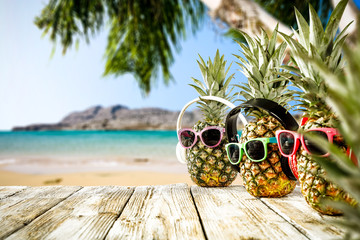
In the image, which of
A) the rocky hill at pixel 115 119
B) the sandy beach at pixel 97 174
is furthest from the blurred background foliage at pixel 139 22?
the rocky hill at pixel 115 119

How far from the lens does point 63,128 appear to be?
1638 centimetres

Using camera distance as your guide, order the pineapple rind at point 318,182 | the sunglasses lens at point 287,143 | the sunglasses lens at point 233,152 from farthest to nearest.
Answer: the sunglasses lens at point 233,152 → the sunglasses lens at point 287,143 → the pineapple rind at point 318,182

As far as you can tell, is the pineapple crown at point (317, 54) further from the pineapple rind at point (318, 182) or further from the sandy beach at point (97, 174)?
the sandy beach at point (97, 174)

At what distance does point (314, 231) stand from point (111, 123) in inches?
593

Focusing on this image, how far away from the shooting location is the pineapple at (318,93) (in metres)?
0.79

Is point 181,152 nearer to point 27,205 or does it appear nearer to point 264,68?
point 264,68

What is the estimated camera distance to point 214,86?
1404 millimetres

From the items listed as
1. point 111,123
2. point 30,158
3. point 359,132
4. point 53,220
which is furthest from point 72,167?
point 359,132

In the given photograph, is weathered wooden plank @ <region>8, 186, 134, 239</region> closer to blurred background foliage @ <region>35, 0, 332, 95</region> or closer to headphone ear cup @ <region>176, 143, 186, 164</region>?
headphone ear cup @ <region>176, 143, 186, 164</region>

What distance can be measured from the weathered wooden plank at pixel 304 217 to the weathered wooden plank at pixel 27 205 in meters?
0.77

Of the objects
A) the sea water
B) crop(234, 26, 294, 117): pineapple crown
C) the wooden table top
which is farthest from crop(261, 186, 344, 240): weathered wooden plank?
the sea water

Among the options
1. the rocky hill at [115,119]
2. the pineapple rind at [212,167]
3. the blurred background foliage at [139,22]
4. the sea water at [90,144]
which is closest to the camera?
the pineapple rind at [212,167]

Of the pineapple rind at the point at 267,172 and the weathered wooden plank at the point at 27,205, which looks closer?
the weathered wooden plank at the point at 27,205

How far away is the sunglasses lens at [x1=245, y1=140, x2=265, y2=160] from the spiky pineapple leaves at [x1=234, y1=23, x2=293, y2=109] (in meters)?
0.19
